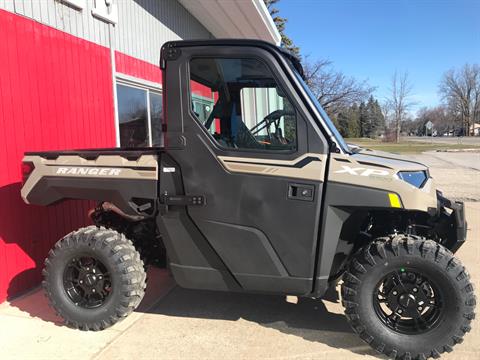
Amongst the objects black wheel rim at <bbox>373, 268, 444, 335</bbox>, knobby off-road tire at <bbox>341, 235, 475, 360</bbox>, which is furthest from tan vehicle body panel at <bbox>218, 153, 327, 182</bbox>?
black wheel rim at <bbox>373, 268, 444, 335</bbox>

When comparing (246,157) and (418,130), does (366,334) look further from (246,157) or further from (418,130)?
(418,130)

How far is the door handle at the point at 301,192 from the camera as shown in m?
3.22

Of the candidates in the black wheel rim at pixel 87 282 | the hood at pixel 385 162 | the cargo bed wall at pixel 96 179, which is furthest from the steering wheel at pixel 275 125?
the black wheel rim at pixel 87 282

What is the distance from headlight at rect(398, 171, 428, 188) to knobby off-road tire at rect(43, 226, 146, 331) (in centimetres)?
228

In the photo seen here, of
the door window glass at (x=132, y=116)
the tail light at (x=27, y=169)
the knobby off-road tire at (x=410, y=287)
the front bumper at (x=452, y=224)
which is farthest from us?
the door window glass at (x=132, y=116)

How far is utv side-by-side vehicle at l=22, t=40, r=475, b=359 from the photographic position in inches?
126

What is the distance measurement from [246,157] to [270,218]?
51 cm

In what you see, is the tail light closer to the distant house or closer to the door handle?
the door handle

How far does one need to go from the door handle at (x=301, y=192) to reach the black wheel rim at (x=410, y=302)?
863 mm

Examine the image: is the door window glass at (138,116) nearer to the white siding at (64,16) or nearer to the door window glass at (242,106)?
the white siding at (64,16)

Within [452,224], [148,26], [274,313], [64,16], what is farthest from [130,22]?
[452,224]

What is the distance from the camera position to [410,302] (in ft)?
10.7

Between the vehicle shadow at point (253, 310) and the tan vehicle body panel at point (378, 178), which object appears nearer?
the tan vehicle body panel at point (378, 178)

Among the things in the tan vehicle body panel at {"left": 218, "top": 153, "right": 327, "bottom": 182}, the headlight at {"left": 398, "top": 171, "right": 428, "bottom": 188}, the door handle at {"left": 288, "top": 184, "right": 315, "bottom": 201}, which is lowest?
the door handle at {"left": 288, "top": 184, "right": 315, "bottom": 201}
